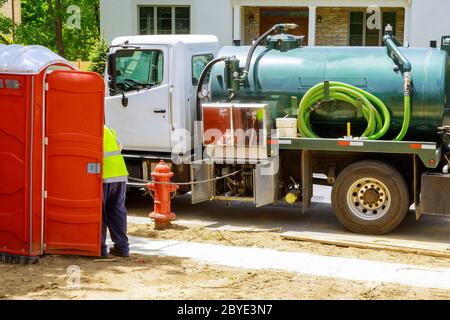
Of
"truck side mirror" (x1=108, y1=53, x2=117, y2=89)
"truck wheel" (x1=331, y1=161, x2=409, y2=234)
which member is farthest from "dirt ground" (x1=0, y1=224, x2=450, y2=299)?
"truck side mirror" (x1=108, y1=53, x2=117, y2=89)

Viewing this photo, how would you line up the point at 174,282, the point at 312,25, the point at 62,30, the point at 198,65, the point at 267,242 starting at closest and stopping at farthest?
the point at 174,282, the point at 267,242, the point at 198,65, the point at 312,25, the point at 62,30

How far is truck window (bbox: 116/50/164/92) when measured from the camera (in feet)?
40.7

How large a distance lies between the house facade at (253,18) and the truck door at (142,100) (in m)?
11.9

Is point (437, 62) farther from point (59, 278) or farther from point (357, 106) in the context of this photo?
point (59, 278)

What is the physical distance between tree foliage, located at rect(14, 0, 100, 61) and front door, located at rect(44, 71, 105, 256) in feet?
47.8

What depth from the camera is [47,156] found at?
9.33m

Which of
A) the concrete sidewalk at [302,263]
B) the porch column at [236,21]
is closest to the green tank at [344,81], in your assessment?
the concrete sidewalk at [302,263]

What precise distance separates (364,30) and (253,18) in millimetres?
3465

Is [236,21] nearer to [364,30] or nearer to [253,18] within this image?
[253,18]

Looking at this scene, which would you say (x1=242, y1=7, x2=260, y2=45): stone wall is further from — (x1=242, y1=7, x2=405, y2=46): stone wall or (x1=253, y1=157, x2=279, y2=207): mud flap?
(x1=253, y1=157, x2=279, y2=207): mud flap

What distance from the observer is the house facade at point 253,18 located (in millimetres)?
24328

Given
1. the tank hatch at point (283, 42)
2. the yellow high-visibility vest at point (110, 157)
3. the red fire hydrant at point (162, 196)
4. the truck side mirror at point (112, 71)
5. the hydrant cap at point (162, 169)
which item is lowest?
the red fire hydrant at point (162, 196)

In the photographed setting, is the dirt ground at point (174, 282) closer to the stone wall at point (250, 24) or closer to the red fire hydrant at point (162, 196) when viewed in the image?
the red fire hydrant at point (162, 196)

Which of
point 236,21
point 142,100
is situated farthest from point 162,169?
point 236,21
